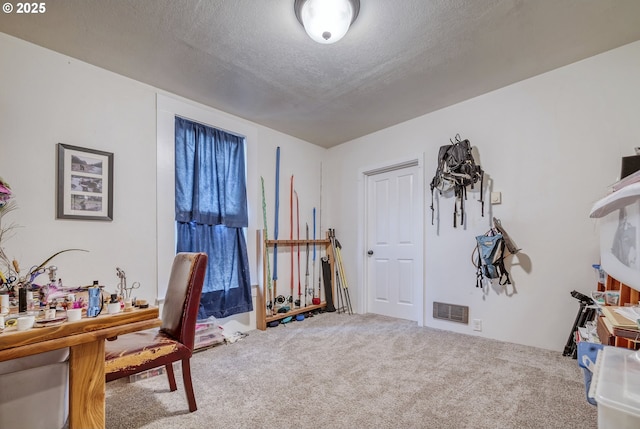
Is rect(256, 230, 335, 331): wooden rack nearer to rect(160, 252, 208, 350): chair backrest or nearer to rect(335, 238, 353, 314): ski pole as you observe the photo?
rect(335, 238, 353, 314): ski pole

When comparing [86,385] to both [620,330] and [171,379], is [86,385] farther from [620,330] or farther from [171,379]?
[620,330]

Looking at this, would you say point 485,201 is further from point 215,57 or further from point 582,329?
point 215,57

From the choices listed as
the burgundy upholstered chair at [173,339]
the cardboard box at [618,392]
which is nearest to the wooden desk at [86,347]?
the burgundy upholstered chair at [173,339]

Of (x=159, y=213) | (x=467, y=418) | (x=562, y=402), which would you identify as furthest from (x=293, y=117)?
(x=562, y=402)

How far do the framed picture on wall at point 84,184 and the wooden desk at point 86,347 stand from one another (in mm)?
1518

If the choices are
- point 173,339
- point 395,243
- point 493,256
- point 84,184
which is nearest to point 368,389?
point 173,339

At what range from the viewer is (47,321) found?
3.45ft

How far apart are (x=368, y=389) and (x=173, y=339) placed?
1285mm

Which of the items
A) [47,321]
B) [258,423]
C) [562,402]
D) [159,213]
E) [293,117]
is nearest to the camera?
[47,321]

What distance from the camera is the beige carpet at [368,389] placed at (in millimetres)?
1604

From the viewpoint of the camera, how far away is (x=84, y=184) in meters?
2.26

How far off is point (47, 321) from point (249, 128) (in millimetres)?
2802

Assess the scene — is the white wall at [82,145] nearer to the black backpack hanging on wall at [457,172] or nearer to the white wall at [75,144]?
the white wall at [75,144]

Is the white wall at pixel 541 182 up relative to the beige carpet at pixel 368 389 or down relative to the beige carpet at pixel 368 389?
up
